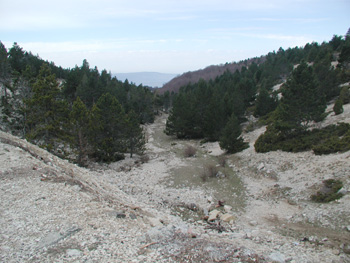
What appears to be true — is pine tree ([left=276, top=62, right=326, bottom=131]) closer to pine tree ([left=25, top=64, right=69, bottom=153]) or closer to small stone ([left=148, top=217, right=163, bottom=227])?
small stone ([left=148, top=217, right=163, bottom=227])

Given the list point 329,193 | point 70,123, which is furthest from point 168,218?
point 70,123

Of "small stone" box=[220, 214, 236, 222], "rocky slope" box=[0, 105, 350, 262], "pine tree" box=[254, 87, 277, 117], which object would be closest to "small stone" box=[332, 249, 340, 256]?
"rocky slope" box=[0, 105, 350, 262]

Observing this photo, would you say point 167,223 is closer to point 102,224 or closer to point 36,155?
point 102,224

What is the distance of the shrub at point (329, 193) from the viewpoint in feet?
48.6

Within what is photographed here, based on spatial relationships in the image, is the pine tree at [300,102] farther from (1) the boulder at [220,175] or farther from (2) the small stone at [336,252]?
(2) the small stone at [336,252]

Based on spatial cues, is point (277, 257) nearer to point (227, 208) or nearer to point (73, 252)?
point (73, 252)

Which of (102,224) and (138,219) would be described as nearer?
(102,224)

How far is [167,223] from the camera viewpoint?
10.8 m

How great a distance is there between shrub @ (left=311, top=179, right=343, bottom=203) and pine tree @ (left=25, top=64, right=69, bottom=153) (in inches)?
868

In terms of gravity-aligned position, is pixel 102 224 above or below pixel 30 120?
below

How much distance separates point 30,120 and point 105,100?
8.29 meters

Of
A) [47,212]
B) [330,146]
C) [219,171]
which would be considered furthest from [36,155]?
[330,146]

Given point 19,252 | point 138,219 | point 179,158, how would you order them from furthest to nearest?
point 179,158 → point 138,219 → point 19,252

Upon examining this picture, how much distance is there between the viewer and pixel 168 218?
11.8 meters
